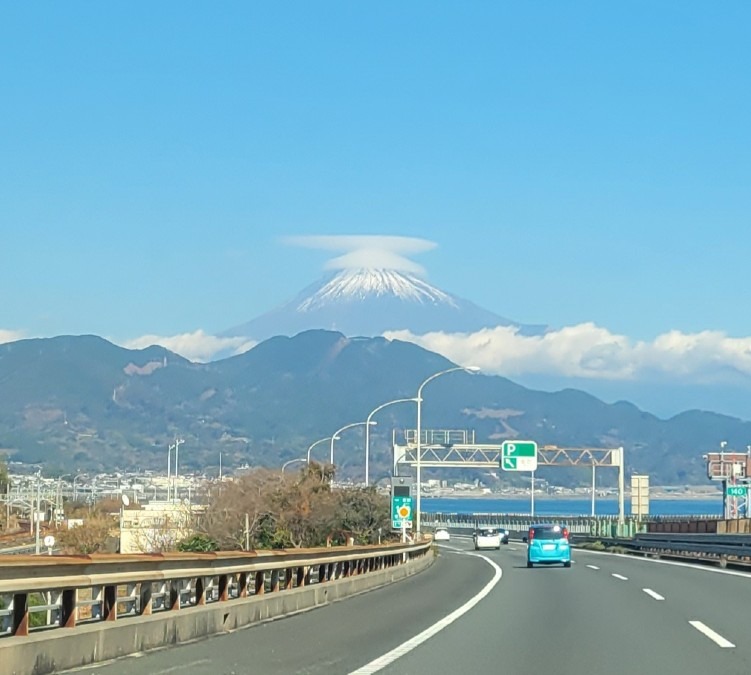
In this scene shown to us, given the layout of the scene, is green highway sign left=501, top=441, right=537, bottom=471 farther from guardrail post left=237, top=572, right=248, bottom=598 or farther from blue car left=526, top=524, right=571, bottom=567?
guardrail post left=237, top=572, right=248, bottom=598

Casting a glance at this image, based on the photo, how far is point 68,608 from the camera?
13.5 m

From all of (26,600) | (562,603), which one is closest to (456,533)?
(562,603)

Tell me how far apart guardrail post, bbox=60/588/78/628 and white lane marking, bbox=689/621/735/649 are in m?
8.13

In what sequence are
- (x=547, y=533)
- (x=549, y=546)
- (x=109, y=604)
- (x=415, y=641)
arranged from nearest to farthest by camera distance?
(x=109, y=604)
(x=415, y=641)
(x=549, y=546)
(x=547, y=533)

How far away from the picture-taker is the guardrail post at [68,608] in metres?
13.5

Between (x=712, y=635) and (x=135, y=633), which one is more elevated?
(x=135, y=633)

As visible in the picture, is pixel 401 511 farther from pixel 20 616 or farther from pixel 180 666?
pixel 20 616

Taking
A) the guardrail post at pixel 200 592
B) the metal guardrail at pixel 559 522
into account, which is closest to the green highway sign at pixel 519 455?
the metal guardrail at pixel 559 522

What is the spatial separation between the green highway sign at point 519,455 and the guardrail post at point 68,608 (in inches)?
3224

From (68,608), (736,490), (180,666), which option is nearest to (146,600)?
(180,666)

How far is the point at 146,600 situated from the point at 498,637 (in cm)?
508

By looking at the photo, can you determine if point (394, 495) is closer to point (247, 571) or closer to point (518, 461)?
point (247, 571)

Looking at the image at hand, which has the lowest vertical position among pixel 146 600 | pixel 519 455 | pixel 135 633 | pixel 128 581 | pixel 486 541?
pixel 486 541

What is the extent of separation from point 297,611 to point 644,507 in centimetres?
7113
